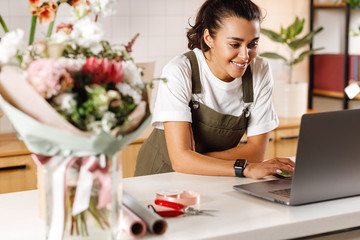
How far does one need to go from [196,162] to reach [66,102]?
955mm

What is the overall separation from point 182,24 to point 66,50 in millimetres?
2749

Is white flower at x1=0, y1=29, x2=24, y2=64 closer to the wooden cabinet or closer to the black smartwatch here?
the black smartwatch

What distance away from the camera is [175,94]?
2258 mm

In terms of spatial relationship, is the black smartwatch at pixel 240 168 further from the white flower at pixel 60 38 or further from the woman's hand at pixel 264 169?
the white flower at pixel 60 38

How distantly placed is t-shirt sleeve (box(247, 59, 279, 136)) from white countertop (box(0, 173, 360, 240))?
59 centimetres

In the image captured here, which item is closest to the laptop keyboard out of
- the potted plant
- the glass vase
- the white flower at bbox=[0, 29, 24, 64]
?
the glass vase

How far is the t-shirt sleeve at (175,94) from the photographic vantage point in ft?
7.27

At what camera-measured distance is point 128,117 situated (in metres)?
1.26

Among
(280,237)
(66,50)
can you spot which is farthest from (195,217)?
(66,50)

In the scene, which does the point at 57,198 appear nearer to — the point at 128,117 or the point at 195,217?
the point at 128,117

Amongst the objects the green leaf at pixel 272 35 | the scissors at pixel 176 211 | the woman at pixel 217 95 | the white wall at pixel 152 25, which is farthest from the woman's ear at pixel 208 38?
the green leaf at pixel 272 35

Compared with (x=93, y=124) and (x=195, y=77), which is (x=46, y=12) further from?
(x=195, y=77)

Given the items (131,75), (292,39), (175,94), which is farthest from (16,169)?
(292,39)

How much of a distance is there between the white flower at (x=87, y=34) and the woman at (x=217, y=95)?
894 millimetres
